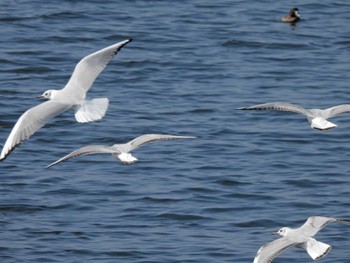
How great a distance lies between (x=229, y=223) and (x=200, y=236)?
1.70 ft

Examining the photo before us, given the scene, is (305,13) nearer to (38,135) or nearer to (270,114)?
(270,114)

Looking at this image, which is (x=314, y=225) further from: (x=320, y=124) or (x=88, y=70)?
(x=88, y=70)

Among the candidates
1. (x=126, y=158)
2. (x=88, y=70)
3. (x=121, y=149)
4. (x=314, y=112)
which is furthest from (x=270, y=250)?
(x=88, y=70)

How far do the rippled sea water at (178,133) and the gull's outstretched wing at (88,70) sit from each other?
1683 millimetres

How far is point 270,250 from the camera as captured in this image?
1151cm

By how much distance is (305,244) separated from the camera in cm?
1190

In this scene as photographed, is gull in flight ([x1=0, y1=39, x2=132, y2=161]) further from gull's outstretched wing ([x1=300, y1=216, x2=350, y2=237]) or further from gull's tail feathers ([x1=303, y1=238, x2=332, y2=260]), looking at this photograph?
gull's tail feathers ([x1=303, y1=238, x2=332, y2=260])

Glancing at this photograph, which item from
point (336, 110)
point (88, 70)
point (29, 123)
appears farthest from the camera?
point (88, 70)

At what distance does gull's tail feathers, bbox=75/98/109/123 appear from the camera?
12773 mm

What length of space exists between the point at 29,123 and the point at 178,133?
5.32m

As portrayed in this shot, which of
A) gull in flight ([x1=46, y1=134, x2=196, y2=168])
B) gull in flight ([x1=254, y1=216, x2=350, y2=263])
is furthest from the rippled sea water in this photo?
gull in flight ([x1=254, y1=216, x2=350, y2=263])

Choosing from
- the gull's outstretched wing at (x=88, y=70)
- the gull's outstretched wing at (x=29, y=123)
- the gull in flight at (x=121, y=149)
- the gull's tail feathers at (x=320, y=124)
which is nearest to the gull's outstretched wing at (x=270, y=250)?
the gull in flight at (x=121, y=149)

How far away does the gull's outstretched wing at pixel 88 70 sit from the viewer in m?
13.8

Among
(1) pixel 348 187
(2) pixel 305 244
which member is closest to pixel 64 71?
(1) pixel 348 187
